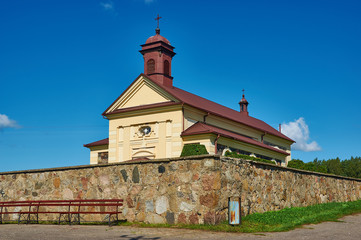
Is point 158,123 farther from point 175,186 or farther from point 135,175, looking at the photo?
point 175,186

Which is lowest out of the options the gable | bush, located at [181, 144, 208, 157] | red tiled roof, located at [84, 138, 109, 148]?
bush, located at [181, 144, 208, 157]

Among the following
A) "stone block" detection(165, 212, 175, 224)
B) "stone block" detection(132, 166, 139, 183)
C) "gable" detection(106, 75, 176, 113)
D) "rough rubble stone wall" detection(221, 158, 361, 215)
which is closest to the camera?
"stone block" detection(165, 212, 175, 224)

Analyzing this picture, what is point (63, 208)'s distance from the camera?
46.5ft

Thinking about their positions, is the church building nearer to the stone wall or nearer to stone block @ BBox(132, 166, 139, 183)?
the stone wall

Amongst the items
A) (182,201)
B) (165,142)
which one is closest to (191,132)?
(165,142)

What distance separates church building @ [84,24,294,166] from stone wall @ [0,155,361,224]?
12.8m

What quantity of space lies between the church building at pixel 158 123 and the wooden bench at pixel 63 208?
13.6 metres

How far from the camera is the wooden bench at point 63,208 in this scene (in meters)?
12.9

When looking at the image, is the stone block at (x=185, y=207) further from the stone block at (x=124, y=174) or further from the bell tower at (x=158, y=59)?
the bell tower at (x=158, y=59)

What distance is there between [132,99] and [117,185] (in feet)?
59.5

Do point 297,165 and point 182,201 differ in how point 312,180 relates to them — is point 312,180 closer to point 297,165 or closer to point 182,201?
point 182,201

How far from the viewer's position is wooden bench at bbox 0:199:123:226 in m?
12.9

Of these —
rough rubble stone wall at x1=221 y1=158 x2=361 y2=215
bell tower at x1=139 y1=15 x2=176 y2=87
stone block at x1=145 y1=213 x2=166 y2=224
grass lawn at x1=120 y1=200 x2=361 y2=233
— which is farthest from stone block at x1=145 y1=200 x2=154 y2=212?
bell tower at x1=139 y1=15 x2=176 y2=87

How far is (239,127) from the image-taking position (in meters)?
35.0
